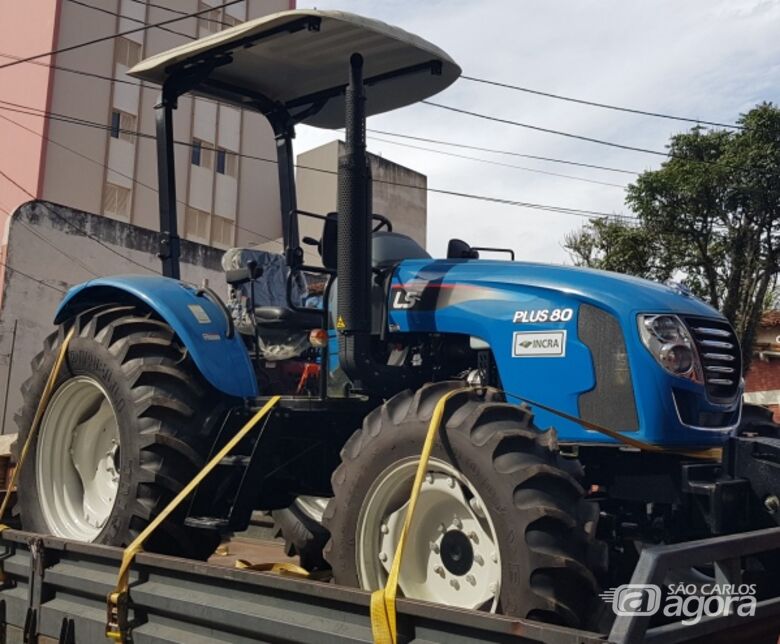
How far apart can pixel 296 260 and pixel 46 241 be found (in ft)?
46.6

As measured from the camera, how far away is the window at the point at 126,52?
25.0m

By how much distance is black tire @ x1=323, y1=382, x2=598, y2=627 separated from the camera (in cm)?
290

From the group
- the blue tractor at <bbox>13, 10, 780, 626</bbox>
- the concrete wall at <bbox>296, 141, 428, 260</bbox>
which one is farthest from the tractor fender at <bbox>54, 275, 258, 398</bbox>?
the concrete wall at <bbox>296, 141, 428, 260</bbox>

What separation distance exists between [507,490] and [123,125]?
24420 mm

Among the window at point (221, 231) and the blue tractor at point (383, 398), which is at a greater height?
the window at point (221, 231)

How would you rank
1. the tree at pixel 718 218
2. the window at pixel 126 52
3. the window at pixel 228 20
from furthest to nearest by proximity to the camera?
the window at pixel 228 20, the window at pixel 126 52, the tree at pixel 718 218

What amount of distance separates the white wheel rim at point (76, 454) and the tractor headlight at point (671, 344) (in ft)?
8.82

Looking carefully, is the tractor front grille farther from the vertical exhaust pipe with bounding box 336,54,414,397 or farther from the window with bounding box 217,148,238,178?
the window with bounding box 217,148,238,178

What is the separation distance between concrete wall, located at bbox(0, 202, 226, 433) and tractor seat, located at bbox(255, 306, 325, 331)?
12.0 metres

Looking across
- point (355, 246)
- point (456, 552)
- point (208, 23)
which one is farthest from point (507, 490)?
point (208, 23)

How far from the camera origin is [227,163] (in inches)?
1126

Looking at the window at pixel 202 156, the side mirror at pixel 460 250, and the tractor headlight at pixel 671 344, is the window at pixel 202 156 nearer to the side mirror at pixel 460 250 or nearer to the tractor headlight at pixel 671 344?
the side mirror at pixel 460 250

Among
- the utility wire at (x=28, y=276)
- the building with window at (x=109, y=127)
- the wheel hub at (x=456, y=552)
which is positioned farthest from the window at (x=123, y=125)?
the wheel hub at (x=456, y=552)
